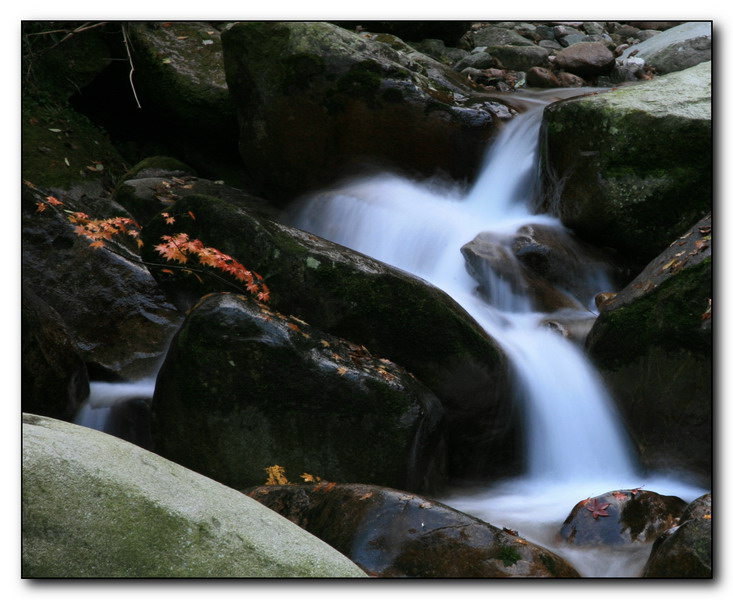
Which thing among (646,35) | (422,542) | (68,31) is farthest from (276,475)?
(646,35)

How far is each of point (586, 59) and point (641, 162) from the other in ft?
6.62

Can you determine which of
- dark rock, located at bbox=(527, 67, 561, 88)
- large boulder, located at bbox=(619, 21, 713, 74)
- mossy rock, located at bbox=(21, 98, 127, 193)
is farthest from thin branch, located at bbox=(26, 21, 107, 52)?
dark rock, located at bbox=(527, 67, 561, 88)

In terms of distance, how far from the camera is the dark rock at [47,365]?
14.4 ft

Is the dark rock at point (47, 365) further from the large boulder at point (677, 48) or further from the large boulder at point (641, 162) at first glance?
the large boulder at point (677, 48)

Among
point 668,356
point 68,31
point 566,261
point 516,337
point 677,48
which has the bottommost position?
point 516,337

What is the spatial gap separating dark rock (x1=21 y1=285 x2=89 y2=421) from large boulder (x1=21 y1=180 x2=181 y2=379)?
1.86ft

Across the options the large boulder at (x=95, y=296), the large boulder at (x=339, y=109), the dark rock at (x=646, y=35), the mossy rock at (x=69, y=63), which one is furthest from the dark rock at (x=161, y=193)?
the dark rock at (x=646, y=35)

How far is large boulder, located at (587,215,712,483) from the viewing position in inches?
176


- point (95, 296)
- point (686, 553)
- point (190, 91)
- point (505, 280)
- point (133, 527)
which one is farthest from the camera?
point (190, 91)

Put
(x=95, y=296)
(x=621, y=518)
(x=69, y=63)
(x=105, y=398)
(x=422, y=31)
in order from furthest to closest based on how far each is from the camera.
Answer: (x=69, y=63) → (x=422, y=31) → (x=95, y=296) → (x=105, y=398) → (x=621, y=518)

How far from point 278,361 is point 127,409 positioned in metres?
1.27

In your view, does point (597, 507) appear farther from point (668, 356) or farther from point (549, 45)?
point (549, 45)

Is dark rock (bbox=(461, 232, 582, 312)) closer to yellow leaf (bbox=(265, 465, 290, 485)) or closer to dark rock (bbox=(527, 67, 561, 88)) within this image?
yellow leaf (bbox=(265, 465, 290, 485))

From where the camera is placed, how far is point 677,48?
579 centimetres
